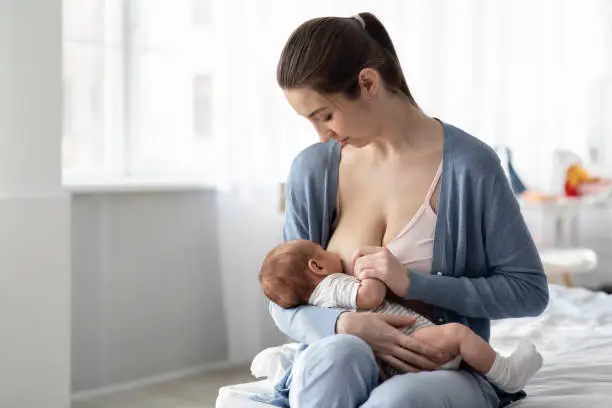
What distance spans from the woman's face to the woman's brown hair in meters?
0.01

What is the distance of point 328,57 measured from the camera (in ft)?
5.13

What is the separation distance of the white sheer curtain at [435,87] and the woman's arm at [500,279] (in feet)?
7.40

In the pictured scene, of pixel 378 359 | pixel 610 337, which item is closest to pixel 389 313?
pixel 378 359

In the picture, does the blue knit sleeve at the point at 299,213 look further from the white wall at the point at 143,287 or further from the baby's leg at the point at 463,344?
the white wall at the point at 143,287

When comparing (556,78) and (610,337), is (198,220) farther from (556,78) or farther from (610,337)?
(556,78)

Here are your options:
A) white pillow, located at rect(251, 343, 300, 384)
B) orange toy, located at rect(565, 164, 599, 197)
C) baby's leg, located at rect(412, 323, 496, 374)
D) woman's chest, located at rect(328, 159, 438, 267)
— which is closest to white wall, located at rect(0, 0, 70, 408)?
white pillow, located at rect(251, 343, 300, 384)

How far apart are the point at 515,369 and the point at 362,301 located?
0.29 meters

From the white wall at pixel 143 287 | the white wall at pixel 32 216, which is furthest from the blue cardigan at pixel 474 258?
the white wall at pixel 143 287

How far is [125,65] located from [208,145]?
0.54 m

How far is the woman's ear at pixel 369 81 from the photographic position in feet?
5.26

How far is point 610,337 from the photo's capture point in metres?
2.40

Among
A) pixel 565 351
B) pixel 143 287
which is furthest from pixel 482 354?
pixel 143 287

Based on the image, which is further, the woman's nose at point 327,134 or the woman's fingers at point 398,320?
the woman's nose at point 327,134

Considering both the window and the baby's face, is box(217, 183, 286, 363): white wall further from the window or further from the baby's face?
the baby's face
